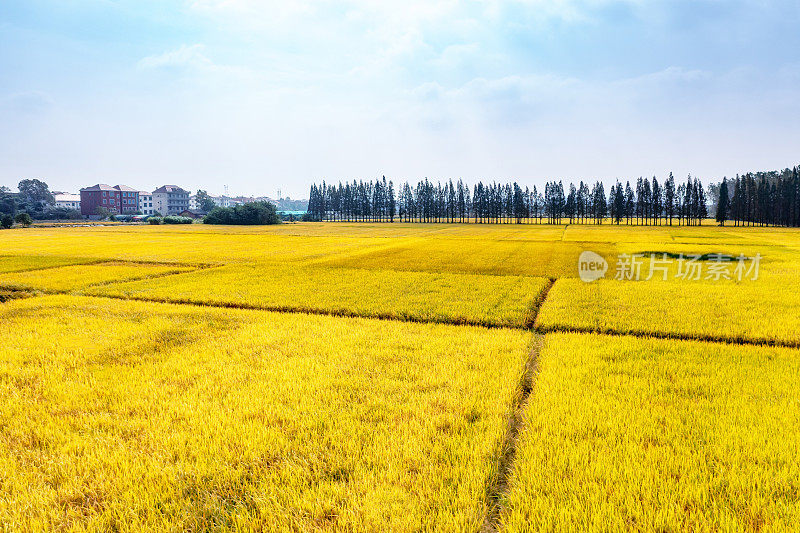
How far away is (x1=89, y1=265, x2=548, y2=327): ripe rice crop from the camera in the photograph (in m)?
12.8

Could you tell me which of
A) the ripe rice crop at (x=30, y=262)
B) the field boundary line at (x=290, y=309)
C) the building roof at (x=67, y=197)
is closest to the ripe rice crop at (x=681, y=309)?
the field boundary line at (x=290, y=309)

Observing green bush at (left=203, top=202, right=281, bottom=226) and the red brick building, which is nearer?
green bush at (left=203, top=202, right=281, bottom=226)

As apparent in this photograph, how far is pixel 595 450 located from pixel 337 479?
291 centimetres

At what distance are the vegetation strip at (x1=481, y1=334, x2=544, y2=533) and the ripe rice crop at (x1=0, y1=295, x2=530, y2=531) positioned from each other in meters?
0.10

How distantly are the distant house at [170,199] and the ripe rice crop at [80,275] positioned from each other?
559 ft

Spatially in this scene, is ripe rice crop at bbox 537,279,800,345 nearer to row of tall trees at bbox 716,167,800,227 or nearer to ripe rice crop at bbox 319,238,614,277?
ripe rice crop at bbox 319,238,614,277

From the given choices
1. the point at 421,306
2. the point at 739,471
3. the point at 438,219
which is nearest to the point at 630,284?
the point at 421,306

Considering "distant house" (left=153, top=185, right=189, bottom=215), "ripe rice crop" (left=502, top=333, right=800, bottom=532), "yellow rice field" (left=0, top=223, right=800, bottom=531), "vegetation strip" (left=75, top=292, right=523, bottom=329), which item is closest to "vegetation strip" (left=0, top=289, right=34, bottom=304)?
"vegetation strip" (left=75, top=292, right=523, bottom=329)

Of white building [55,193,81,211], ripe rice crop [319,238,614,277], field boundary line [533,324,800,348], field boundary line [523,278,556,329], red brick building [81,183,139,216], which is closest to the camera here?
field boundary line [533,324,800,348]

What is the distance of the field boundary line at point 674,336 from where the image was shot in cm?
972

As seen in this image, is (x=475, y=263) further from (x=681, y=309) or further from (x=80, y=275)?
(x=80, y=275)

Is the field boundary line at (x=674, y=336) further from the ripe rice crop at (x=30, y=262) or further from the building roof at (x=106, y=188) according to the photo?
the building roof at (x=106, y=188)

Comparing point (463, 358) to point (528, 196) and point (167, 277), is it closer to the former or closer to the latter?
point (167, 277)

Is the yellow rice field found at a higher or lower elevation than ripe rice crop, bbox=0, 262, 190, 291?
lower
